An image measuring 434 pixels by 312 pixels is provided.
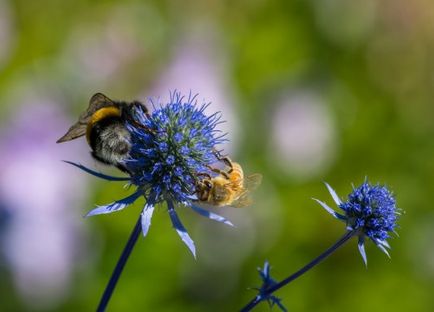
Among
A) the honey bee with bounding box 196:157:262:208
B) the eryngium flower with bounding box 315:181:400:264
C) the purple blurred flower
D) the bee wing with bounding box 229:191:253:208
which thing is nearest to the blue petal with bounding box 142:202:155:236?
the honey bee with bounding box 196:157:262:208

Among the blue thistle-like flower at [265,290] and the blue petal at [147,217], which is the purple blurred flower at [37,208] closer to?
the blue petal at [147,217]

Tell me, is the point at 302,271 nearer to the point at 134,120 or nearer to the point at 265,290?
the point at 265,290

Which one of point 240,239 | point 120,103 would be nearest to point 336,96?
point 240,239

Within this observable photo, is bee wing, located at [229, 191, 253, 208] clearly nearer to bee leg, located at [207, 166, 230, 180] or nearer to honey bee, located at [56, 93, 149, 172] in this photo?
bee leg, located at [207, 166, 230, 180]

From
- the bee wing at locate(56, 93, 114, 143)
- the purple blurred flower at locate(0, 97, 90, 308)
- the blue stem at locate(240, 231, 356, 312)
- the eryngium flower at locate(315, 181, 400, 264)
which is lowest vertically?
the blue stem at locate(240, 231, 356, 312)

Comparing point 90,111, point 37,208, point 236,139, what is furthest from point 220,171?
point 236,139

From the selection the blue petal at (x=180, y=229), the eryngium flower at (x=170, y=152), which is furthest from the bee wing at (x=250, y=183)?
the blue petal at (x=180, y=229)
